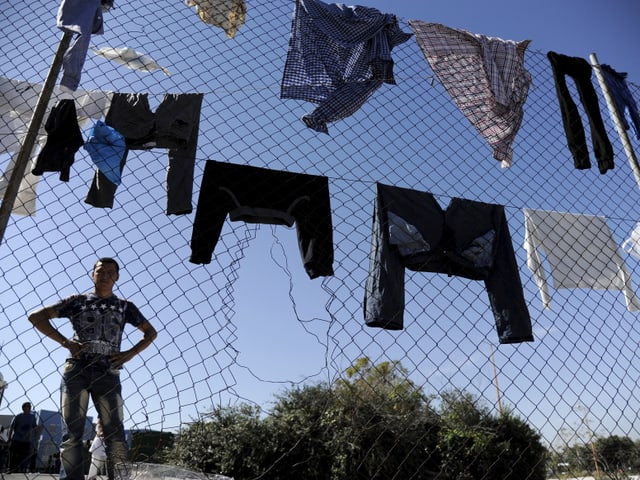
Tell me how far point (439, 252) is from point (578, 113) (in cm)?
180

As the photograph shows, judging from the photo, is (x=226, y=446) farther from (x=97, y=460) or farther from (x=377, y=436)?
(x=97, y=460)

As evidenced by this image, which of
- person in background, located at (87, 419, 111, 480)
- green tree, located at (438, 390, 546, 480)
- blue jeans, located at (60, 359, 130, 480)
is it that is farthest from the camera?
green tree, located at (438, 390, 546, 480)

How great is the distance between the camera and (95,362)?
7.81 feet

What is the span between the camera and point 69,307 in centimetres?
253

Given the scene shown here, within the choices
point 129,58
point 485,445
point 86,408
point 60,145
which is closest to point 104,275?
point 86,408

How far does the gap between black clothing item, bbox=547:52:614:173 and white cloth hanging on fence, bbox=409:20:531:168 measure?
0.26 metres

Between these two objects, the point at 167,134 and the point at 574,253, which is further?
the point at 574,253

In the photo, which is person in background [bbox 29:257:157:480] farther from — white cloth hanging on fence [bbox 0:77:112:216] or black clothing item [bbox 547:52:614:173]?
black clothing item [bbox 547:52:614:173]

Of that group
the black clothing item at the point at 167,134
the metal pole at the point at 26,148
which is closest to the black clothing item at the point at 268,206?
the black clothing item at the point at 167,134

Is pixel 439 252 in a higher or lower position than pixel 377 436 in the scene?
higher

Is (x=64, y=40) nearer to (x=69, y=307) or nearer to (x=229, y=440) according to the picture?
(x=69, y=307)

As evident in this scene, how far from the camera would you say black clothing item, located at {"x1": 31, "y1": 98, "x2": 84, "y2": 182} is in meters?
2.81

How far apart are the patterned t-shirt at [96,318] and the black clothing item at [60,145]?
2.48 feet

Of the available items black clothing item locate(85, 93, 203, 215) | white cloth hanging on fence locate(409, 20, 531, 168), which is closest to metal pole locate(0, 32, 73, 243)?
black clothing item locate(85, 93, 203, 215)
